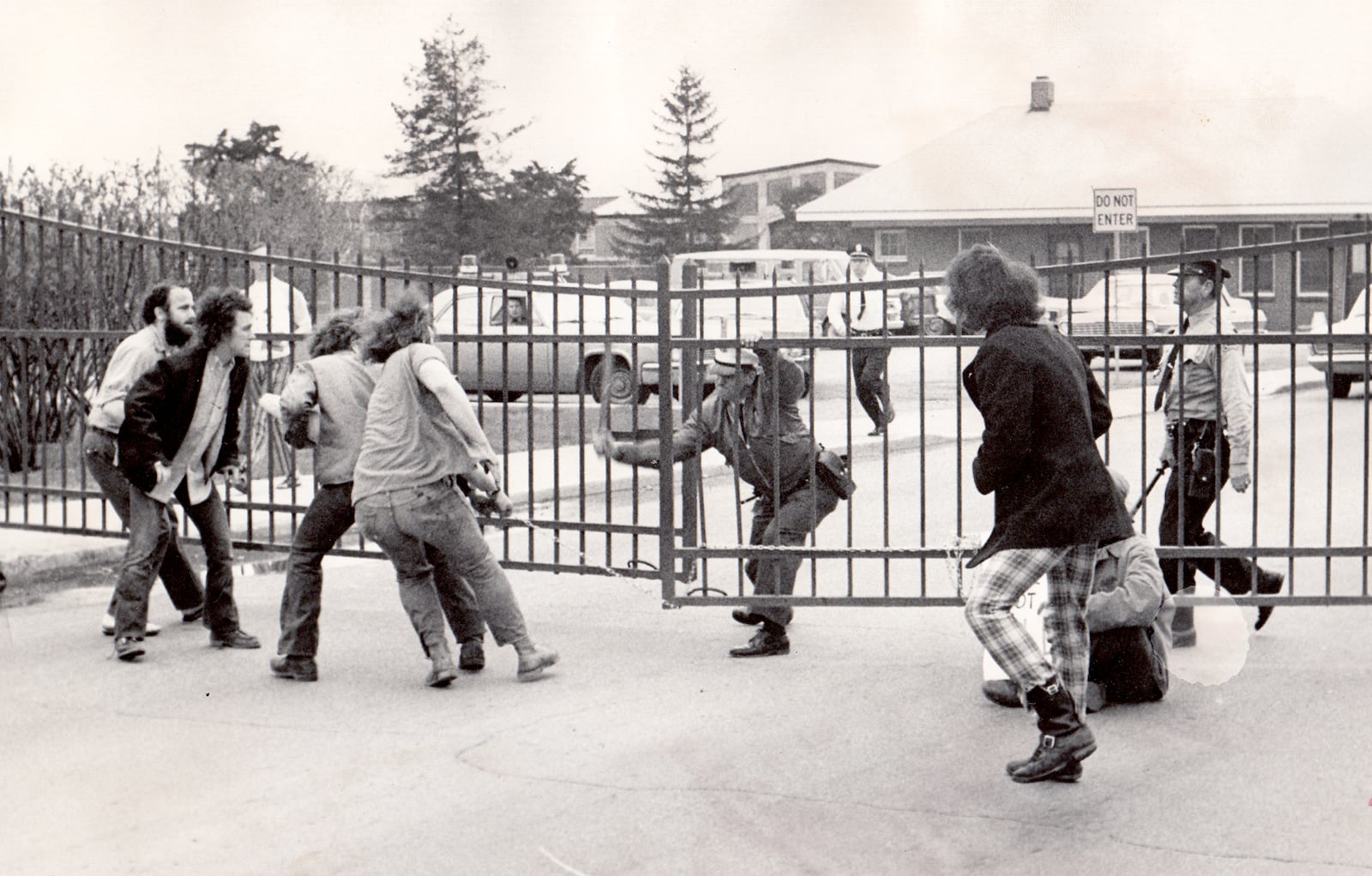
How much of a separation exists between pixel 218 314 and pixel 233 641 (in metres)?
1.62

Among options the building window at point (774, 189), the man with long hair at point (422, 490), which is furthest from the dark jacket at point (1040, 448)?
the building window at point (774, 189)

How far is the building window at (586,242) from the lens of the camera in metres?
57.4

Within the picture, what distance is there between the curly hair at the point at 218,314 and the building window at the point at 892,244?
3526 centimetres

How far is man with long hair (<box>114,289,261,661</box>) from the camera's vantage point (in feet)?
24.8

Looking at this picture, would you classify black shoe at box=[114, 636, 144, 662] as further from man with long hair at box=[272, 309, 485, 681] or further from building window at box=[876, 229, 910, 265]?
building window at box=[876, 229, 910, 265]

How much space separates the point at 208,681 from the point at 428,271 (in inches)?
95.6

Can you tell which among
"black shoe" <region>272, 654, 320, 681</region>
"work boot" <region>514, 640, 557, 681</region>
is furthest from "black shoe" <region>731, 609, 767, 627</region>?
"black shoe" <region>272, 654, 320, 681</region>

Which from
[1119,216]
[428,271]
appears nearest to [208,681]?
[428,271]

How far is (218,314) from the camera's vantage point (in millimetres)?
7641

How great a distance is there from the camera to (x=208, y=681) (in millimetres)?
7184

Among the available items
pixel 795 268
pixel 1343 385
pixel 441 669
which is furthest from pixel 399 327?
pixel 1343 385

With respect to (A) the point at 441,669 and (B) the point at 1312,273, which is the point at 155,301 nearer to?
(A) the point at 441,669

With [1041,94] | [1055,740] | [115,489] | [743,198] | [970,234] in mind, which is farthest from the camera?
[743,198]

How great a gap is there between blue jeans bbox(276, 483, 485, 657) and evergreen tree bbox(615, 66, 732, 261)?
163ft
